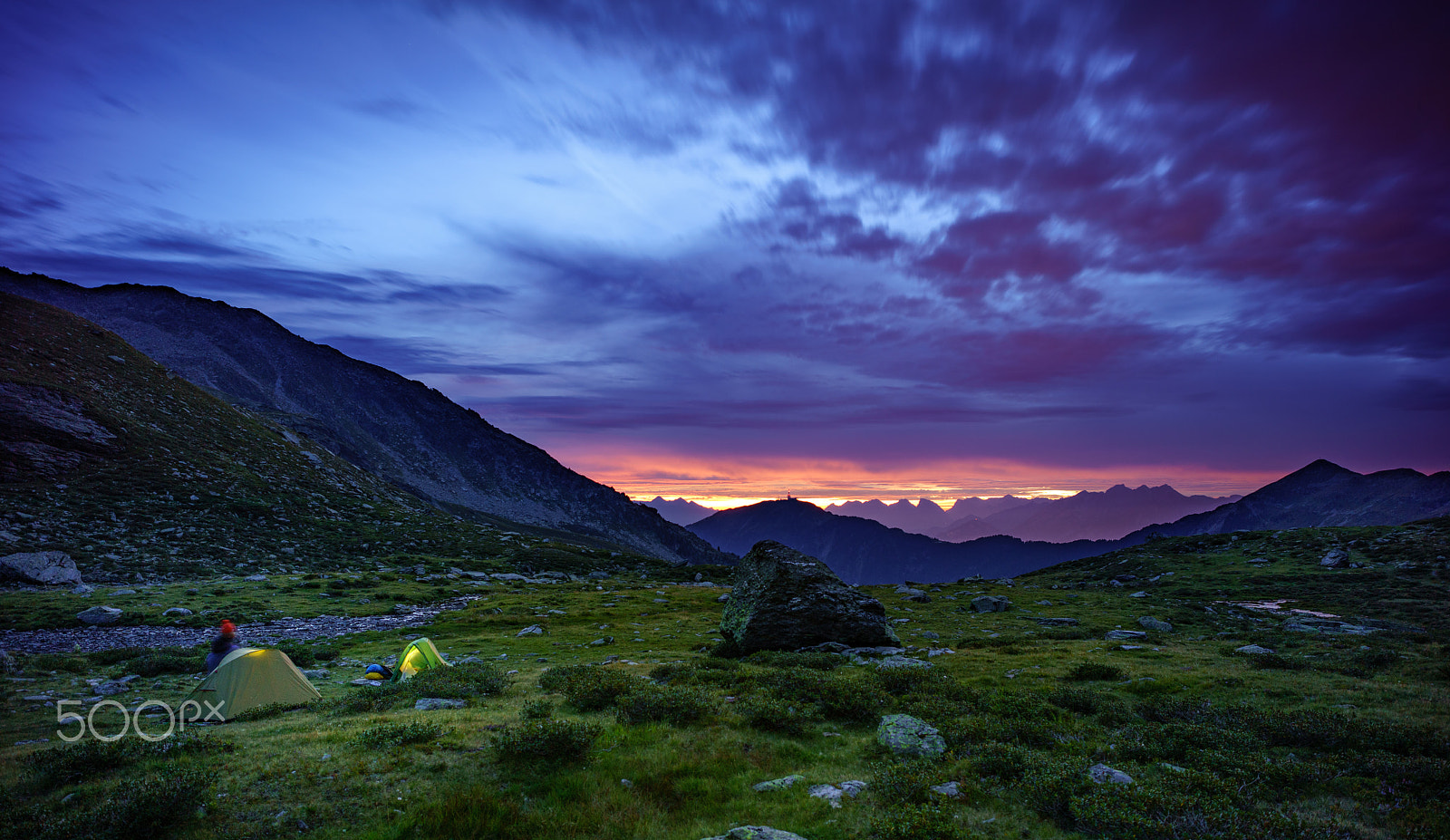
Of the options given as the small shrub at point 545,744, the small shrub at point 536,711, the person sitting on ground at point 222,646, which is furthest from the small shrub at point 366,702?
the small shrub at point 545,744

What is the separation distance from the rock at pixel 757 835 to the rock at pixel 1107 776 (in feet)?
18.9

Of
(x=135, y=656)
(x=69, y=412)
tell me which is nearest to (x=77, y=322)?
(x=69, y=412)

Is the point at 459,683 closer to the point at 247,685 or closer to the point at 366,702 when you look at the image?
the point at 366,702

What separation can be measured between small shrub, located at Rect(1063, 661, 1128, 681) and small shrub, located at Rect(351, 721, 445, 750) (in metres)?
20.3

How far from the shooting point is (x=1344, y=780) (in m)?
9.58

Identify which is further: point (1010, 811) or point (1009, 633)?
point (1009, 633)

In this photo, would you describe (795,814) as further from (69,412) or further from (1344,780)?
(69,412)

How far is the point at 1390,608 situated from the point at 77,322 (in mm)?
151112

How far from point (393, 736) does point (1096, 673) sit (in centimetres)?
2156

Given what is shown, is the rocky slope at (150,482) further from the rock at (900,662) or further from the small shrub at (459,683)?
the rock at (900,662)

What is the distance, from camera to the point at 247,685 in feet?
55.0

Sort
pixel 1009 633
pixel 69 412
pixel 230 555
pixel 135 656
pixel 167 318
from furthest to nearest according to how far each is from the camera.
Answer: pixel 167 318 < pixel 69 412 < pixel 230 555 < pixel 1009 633 < pixel 135 656

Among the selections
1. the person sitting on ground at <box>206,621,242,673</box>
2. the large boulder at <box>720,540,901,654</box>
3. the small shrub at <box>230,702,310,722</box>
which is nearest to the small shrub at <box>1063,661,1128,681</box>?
the large boulder at <box>720,540,901,654</box>

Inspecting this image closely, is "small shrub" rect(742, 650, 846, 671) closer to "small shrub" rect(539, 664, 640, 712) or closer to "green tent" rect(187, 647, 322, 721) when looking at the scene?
"small shrub" rect(539, 664, 640, 712)
